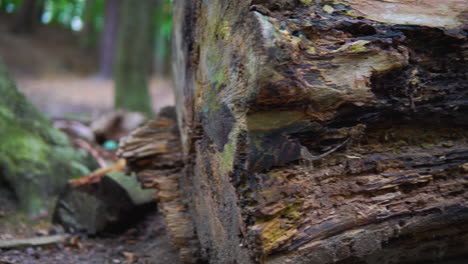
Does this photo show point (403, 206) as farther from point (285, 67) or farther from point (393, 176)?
point (285, 67)

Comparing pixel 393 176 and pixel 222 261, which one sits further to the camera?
pixel 222 261

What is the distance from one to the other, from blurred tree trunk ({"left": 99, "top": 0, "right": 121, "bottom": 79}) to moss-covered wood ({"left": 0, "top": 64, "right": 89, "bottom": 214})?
453 inches

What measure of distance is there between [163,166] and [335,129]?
1277 millimetres

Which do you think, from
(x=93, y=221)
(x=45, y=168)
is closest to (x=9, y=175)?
(x=45, y=168)

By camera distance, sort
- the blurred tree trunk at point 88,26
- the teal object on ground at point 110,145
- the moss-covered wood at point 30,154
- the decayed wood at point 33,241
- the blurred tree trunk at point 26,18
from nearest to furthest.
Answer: the decayed wood at point 33,241 → the moss-covered wood at point 30,154 → the teal object on ground at point 110,145 → the blurred tree trunk at point 26,18 → the blurred tree trunk at point 88,26

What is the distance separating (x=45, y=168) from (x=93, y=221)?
881 millimetres

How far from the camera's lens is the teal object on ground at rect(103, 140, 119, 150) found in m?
Answer: 5.11

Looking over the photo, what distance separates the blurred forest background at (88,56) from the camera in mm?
7340

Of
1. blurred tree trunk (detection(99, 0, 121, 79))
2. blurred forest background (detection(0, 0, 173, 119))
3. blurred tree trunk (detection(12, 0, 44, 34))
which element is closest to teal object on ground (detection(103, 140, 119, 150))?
blurred forest background (detection(0, 0, 173, 119))

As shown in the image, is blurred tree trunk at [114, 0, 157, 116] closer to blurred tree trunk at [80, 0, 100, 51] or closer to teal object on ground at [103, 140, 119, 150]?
teal object on ground at [103, 140, 119, 150]

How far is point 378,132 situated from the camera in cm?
185

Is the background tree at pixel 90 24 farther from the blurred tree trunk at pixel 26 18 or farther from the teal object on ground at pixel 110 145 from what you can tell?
the teal object on ground at pixel 110 145

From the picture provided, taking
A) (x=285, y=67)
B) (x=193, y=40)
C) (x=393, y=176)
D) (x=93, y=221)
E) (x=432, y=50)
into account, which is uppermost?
(x=193, y=40)

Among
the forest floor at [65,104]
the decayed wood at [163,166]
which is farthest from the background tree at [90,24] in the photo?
the decayed wood at [163,166]
